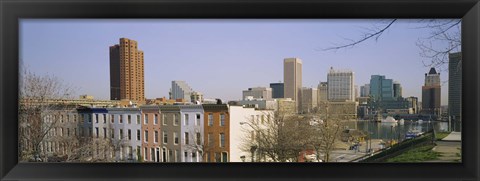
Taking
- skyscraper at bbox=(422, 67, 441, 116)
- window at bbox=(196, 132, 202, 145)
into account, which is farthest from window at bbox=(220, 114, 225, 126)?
skyscraper at bbox=(422, 67, 441, 116)

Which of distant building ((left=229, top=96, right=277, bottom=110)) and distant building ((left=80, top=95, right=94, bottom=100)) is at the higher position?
distant building ((left=80, top=95, right=94, bottom=100))

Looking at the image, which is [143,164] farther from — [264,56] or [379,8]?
[379,8]

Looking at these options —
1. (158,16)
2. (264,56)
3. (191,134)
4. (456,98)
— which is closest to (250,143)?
(191,134)

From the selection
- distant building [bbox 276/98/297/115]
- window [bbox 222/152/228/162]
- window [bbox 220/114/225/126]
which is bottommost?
window [bbox 222/152/228/162]

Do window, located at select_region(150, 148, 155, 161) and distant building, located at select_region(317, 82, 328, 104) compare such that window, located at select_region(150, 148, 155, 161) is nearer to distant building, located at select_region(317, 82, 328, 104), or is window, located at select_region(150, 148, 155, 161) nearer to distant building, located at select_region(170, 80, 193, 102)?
distant building, located at select_region(170, 80, 193, 102)

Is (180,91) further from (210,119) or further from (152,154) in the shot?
(152,154)

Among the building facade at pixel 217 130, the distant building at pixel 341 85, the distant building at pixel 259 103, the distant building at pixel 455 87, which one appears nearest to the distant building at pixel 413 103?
the distant building at pixel 455 87
